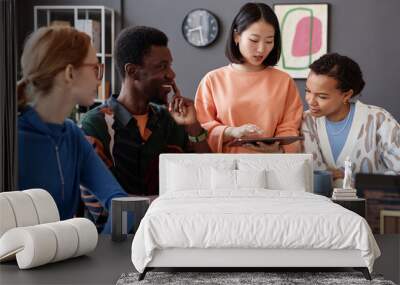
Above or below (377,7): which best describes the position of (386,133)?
below

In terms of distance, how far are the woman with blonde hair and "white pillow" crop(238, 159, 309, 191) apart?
4.17ft

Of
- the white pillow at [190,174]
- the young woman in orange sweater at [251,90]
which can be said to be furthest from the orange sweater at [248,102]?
the white pillow at [190,174]

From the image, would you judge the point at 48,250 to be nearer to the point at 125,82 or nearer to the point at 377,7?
the point at 125,82

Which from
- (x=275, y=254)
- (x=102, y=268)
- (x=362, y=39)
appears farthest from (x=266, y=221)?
(x=362, y=39)

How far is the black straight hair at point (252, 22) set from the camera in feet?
21.8

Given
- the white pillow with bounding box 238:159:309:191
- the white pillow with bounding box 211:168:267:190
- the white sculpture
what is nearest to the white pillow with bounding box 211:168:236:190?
the white pillow with bounding box 211:168:267:190

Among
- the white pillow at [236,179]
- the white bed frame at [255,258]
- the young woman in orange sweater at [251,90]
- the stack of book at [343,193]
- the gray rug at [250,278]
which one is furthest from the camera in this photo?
the young woman in orange sweater at [251,90]

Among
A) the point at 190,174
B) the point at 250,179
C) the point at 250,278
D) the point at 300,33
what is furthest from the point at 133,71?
the point at 250,278

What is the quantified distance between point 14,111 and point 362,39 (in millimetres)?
3289

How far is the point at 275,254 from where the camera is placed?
5.08 meters

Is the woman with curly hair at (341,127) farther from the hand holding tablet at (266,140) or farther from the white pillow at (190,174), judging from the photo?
the white pillow at (190,174)

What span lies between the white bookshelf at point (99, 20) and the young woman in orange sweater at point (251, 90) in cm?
88

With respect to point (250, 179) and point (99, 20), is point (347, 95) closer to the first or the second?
point (250, 179)

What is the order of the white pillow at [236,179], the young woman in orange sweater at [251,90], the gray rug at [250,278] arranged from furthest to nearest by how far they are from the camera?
the young woman in orange sweater at [251,90] → the white pillow at [236,179] → the gray rug at [250,278]
